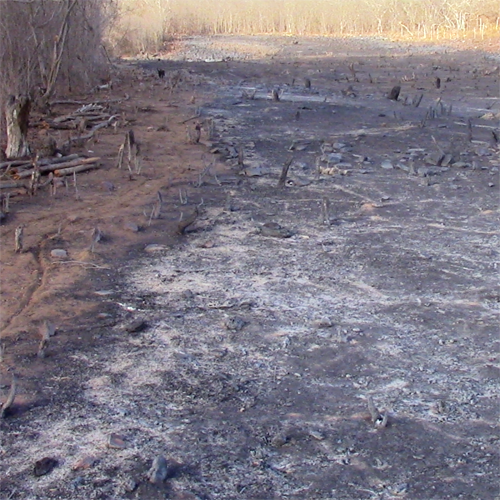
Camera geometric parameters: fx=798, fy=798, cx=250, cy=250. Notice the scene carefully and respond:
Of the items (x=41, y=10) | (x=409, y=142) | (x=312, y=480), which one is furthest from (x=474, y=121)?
(x=312, y=480)

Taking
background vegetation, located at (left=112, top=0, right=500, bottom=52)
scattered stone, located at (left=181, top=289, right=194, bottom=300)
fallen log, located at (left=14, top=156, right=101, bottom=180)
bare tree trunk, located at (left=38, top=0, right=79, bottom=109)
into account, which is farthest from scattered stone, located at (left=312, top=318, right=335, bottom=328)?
background vegetation, located at (left=112, top=0, right=500, bottom=52)

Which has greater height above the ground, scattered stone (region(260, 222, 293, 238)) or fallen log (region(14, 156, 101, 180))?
fallen log (region(14, 156, 101, 180))

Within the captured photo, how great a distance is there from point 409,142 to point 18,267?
635 centimetres

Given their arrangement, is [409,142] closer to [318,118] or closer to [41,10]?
[318,118]

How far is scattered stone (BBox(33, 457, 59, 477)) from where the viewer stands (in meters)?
3.29

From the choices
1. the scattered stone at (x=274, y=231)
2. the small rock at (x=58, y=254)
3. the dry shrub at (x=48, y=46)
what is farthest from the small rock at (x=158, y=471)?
the dry shrub at (x=48, y=46)

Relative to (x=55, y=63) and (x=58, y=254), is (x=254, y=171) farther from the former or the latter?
(x=55, y=63)

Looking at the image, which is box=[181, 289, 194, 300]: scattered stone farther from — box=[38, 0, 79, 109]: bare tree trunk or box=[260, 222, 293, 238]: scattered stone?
box=[38, 0, 79, 109]: bare tree trunk

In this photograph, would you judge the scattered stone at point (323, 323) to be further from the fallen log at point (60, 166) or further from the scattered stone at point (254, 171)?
the fallen log at point (60, 166)

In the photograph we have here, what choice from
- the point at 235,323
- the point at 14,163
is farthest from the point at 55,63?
the point at 235,323

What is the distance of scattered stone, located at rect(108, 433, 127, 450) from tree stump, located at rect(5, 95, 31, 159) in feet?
19.7

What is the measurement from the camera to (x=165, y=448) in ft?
11.5

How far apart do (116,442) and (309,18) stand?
33.9m

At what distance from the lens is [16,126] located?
887 cm
